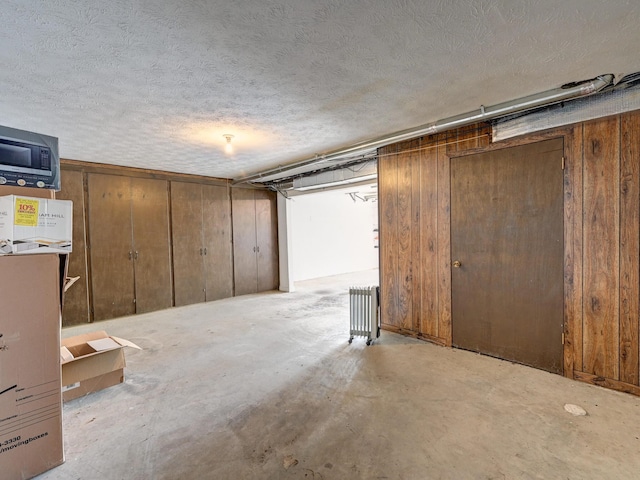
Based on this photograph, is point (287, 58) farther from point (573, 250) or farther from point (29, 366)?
point (573, 250)

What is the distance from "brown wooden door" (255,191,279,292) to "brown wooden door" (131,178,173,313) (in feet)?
5.95

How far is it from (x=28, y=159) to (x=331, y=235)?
24.9 ft

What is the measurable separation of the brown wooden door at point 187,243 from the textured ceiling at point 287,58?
91.4 inches

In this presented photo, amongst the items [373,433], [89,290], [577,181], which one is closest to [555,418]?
[373,433]

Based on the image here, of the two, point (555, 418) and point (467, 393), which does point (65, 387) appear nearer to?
point (467, 393)

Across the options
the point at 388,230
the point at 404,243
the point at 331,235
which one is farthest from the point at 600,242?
the point at 331,235

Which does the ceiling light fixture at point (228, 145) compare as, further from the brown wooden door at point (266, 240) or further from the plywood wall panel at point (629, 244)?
the plywood wall panel at point (629, 244)

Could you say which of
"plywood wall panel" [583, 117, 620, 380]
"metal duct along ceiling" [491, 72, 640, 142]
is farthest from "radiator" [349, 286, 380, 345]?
"metal duct along ceiling" [491, 72, 640, 142]

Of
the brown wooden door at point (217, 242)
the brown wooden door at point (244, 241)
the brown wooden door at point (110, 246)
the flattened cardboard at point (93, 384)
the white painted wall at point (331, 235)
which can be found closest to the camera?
the flattened cardboard at point (93, 384)

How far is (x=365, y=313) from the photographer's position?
11.3ft

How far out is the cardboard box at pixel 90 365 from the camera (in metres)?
2.30

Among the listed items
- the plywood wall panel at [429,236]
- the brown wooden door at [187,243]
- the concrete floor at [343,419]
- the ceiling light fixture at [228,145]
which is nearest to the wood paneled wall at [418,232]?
the plywood wall panel at [429,236]

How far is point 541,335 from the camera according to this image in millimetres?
2672

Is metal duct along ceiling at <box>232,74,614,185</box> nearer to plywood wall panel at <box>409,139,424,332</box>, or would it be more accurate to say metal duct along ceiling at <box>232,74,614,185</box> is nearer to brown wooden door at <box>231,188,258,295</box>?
plywood wall panel at <box>409,139,424,332</box>
